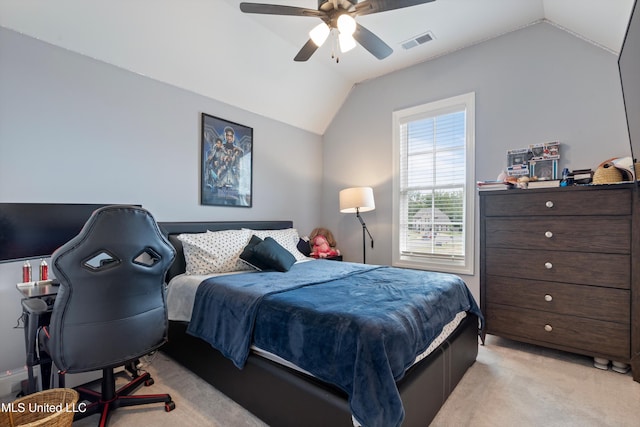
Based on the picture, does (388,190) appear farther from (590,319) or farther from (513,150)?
(590,319)

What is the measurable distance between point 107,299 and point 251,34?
8.70 feet

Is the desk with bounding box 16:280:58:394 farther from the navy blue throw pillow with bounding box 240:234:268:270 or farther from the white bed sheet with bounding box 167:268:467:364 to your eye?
the navy blue throw pillow with bounding box 240:234:268:270

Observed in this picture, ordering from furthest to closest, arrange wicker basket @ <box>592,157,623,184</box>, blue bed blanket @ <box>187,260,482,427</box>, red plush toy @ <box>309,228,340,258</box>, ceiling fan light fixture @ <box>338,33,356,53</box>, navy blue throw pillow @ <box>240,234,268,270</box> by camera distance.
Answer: red plush toy @ <box>309,228,340,258</box> < navy blue throw pillow @ <box>240,234,268,270</box> < wicker basket @ <box>592,157,623,184</box> < ceiling fan light fixture @ <box>338,33,356,53</box> < blue bed blanket @ <box>187,260,482,427</box>

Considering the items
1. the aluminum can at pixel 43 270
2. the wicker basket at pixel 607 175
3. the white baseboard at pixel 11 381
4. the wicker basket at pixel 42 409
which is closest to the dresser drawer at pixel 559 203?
the wicker basket at pixel 607 175

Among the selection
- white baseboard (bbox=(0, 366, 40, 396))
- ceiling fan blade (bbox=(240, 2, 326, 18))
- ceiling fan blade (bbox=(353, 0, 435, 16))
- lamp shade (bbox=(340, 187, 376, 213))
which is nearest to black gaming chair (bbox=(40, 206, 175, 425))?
white baseboard (bbox=(0, 366, 40, 396))

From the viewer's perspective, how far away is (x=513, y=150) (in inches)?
118

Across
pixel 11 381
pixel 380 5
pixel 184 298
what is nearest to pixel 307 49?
pixel 380 5

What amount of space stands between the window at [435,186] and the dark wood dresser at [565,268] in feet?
2.03

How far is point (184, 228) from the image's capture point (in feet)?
9.50

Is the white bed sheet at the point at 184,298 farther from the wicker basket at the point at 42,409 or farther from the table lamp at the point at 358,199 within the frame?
the table lamp at the point at 358,199

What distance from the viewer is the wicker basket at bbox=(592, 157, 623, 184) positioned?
2.24 metres

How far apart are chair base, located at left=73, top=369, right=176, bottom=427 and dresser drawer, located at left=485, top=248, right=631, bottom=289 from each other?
8.95 feet

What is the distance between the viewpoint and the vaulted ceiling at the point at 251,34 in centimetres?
217

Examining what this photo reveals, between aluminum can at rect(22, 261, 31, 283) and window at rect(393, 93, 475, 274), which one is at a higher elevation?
window at rect(393, 93, 475, 274)
